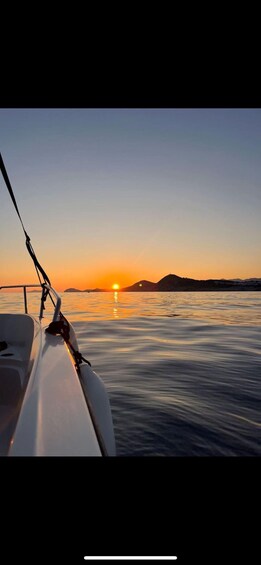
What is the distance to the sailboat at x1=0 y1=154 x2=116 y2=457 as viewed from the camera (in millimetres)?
1242

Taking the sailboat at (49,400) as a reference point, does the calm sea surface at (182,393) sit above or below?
below

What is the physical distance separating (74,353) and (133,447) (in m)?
1.12

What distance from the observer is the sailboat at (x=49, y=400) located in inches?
48.9

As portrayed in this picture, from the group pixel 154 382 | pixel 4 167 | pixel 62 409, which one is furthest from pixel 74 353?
pixel 154 382

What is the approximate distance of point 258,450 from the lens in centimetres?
311

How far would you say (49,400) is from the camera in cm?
164
